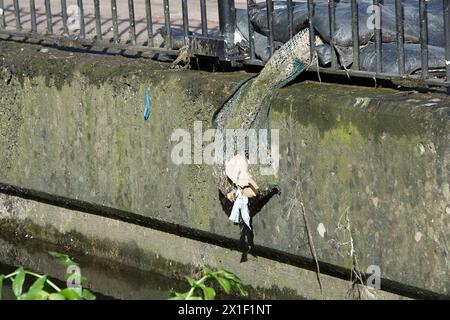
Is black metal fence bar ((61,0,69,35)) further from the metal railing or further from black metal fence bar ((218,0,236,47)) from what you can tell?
black metal fence bar ((218,0,236,47))

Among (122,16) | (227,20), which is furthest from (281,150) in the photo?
(122,16)

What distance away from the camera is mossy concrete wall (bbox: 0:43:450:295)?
175 inches

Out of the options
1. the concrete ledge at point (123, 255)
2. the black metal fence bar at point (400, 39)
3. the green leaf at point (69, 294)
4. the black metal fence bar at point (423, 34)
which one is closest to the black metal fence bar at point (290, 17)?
A: the black metal fence bar at point (400, 39)

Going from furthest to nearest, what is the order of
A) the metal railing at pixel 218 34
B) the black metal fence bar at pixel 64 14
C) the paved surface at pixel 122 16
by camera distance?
the paved surface at pixel 122 16 → the black metal fence bar at pixel 64 14 → the metal railing at pixel 218 34

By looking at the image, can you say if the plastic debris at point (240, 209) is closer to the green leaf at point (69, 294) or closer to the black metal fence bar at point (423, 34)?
the black metal fence bar at point (423, 34)

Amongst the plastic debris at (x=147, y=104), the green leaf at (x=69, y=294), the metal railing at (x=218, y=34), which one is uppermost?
the metal railing at (x=218, y=34)

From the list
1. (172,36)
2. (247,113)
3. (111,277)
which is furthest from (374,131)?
(111,277)

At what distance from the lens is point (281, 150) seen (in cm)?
496

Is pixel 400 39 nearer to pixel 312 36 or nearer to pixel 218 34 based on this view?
pixel 312 36

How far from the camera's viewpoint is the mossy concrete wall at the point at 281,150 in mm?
4438

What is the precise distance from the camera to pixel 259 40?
534cm

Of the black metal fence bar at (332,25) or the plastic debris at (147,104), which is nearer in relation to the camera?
the black metal fence bar at (332,25)

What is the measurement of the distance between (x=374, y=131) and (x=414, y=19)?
894mm

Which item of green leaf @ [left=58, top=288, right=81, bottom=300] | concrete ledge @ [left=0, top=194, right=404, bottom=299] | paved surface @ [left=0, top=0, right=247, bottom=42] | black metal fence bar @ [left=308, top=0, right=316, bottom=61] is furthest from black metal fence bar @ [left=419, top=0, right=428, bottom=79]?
paved surface @ [left=0, top=0, right=247, bottom=42]
